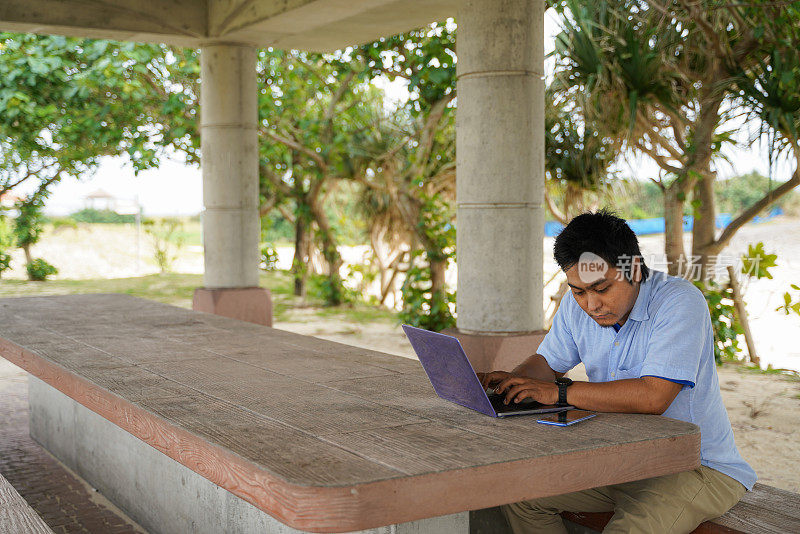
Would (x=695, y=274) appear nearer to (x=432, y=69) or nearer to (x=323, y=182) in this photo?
(x=432, y=69)

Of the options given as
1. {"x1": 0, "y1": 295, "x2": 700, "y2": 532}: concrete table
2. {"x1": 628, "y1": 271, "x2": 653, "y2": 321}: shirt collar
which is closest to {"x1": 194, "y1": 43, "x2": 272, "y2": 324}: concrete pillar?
{"x1": 0, "y1": 295, "x2": 700, "y2": 532}: concrete table

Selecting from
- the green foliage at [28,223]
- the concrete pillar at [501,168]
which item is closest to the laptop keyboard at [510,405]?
the concrete pillar at [501,168]

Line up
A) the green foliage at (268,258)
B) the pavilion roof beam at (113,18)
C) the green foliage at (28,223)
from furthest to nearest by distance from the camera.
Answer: the green foliage at (28,223)
the green foliage at (268,258)
the pavilion roof beam at (113,18)

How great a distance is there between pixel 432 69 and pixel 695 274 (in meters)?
3.06

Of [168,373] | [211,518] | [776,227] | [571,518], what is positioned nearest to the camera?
[571,518]

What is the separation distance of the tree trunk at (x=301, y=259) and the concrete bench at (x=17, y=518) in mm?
9175

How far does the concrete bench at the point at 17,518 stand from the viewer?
222 cm

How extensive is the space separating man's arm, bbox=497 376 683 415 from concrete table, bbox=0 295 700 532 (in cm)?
5

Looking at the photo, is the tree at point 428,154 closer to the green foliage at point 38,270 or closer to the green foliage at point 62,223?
the green foliage at point 38,270

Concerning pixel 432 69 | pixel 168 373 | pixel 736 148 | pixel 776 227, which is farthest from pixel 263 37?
pixel 776 227

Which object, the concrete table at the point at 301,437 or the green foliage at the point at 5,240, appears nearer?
the concrete table at the point at 301,437

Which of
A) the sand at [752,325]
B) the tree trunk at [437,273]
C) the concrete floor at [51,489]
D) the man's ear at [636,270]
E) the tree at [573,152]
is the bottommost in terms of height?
the concrete floor at [51,489]

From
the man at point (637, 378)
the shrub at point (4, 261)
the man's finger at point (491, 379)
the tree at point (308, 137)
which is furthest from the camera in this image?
the shrub at point (4, 261)

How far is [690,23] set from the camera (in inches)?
273
